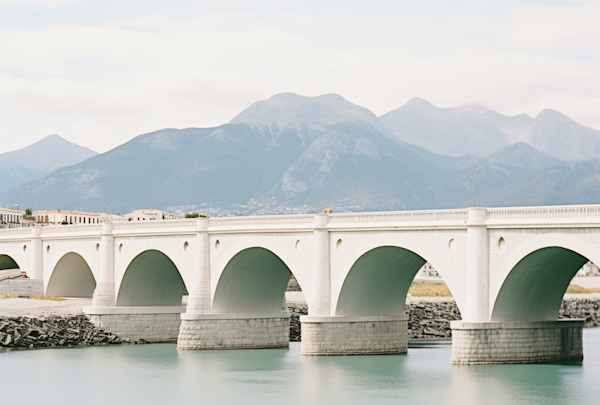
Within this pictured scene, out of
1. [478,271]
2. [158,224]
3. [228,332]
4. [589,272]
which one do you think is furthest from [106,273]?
[589,272]

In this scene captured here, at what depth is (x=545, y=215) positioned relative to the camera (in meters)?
43.2

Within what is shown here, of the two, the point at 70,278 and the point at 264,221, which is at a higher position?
the point at 264,221

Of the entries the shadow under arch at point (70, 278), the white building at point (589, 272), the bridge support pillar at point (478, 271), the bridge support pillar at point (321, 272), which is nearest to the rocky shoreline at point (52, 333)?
the shadow under arch at point (70, 278)

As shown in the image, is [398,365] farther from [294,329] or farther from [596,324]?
[596,324]

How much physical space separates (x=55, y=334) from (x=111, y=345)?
14.4 feet

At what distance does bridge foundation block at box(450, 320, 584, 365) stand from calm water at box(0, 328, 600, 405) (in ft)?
2.30

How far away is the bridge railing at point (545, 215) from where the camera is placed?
4138cm

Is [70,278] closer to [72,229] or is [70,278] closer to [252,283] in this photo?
[72,229]

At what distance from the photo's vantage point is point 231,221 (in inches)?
2440

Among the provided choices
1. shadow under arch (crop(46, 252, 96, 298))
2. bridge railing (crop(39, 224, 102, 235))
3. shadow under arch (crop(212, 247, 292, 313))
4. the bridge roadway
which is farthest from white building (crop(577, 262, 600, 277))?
bridge railing (crop(39, 224, 102, 235))

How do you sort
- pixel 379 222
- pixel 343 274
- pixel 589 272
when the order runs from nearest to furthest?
pixel 379 222 → pixel 343 274 → pixel 589 272

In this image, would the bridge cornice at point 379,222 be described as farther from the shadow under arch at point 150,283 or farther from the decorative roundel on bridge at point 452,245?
the shadow under arch at point 150,283

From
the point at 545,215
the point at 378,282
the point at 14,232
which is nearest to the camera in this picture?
the point at 545,215

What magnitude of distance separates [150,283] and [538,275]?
3716cm
